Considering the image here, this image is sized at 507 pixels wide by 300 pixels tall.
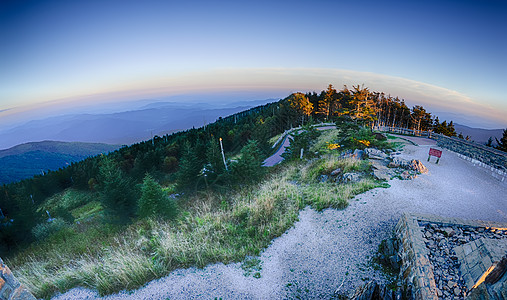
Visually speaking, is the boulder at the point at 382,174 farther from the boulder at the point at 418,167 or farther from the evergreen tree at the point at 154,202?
the evergreen tree at the point at 154,202

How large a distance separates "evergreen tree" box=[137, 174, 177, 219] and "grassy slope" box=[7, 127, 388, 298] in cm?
48

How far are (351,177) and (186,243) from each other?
31.2 ft

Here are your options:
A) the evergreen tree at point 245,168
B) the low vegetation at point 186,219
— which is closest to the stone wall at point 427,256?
the low vegetation at point 186,219

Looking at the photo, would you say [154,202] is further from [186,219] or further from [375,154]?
[375,154]

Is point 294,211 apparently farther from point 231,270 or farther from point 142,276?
point 142,276

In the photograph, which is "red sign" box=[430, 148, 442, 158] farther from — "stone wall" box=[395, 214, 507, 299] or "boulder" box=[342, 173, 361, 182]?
"stone wall" box=[395, 214, 507, 299]

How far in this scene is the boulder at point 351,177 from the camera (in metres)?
11.9

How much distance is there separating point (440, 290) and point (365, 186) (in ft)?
20.2

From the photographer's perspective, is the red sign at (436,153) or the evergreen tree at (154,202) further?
the red sign at (436,153)

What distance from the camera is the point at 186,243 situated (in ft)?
24.2

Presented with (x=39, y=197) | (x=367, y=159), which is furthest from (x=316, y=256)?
(x=39, y=197)

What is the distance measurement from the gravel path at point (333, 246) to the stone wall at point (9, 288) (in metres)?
2.42

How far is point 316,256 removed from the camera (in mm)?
7027

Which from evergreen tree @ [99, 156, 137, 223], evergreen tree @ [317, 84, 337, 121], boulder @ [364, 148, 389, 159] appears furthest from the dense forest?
evergreen tree @ [317, 84, 337, 121]
